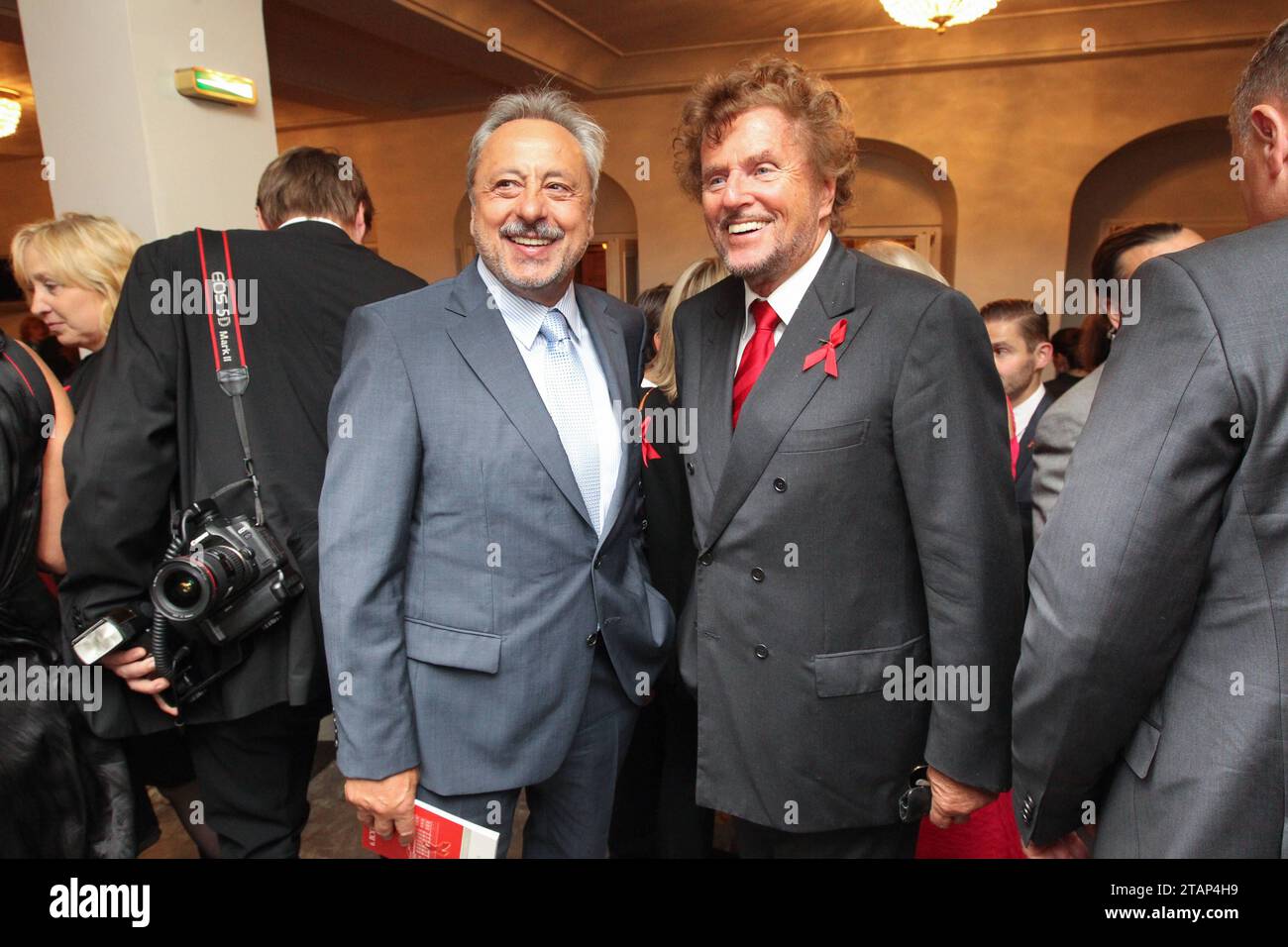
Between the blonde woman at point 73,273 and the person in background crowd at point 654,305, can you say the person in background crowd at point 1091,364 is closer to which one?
the person in background crowd at point 654,305

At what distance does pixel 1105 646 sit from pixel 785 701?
0.57 m

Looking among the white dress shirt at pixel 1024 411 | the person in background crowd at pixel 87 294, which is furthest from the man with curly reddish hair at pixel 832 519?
the white dress shirt at pixel 1024 411

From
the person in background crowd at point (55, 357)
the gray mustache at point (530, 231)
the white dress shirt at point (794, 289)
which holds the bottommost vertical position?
the white dress shirt at point (794, 289)

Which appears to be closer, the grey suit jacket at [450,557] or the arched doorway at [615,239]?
the grey suit jacket at [450,557]

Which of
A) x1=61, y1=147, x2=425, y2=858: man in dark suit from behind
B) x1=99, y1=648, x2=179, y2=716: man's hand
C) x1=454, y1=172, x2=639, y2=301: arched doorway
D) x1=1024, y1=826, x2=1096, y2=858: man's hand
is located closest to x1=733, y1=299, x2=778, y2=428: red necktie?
x1=1024, y1=826, x2=1096, y2=858: man's hand

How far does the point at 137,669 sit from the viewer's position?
1680 millimetres

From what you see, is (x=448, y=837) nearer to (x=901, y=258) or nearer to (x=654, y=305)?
(x=901, y=258)

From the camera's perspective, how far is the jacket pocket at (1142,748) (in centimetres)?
105

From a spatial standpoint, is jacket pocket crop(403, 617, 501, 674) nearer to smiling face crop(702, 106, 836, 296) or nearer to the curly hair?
smiling face crop(702, 106, 836, 296)

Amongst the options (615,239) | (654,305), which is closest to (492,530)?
(654,305)

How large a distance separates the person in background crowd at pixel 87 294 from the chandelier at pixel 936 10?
183 inches

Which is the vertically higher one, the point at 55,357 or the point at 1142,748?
the point at 55,357

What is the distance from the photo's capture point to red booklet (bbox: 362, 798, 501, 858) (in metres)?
1.33

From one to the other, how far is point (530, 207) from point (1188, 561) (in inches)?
47.8
